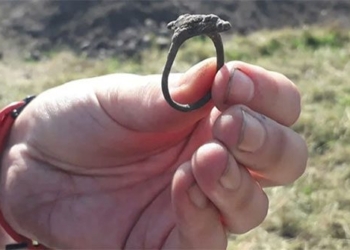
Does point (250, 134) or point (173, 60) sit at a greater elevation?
point (173, 60)

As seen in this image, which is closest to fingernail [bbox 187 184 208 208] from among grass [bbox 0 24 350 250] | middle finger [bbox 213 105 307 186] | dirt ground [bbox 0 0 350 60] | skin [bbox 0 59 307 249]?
skin [bbox 0 59 307 249]

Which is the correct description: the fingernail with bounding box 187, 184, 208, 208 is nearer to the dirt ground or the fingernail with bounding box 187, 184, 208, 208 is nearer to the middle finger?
the middle finger

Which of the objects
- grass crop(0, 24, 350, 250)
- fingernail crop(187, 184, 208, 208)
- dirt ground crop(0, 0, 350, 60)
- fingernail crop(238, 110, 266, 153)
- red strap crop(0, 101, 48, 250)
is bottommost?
dirt ground crop(0, 0, 350, 60)

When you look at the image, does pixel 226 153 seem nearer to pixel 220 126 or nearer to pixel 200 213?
pixel 220 126

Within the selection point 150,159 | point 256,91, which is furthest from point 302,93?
point 256,91

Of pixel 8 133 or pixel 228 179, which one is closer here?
pixel 228 179

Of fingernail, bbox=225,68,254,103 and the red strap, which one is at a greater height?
fingernail, bbox=225,68,254,103

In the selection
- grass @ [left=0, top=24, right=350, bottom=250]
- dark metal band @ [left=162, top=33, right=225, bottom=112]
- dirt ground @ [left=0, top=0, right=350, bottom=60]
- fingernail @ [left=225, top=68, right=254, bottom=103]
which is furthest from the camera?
dirt ground @ [left=0, top=0, right=350, bottom=60]

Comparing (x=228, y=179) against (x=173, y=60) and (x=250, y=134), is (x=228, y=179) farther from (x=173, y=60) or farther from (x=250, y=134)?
(x=173, y=60)
